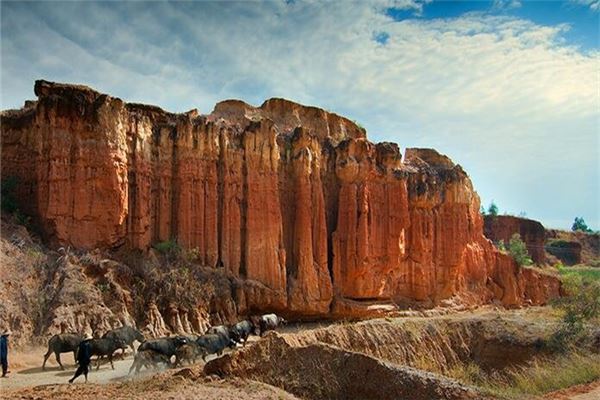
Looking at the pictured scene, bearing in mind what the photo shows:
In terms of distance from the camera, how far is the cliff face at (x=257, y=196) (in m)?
25.5

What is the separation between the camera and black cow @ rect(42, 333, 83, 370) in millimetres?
18250

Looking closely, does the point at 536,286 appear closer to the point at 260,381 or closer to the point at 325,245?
the point at 325,245

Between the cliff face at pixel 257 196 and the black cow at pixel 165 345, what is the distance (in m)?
7.99

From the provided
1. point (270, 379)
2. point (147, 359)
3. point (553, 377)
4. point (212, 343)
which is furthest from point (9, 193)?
point (553, 377)

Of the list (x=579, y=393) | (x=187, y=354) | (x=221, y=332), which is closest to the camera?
(x=579, y=393)

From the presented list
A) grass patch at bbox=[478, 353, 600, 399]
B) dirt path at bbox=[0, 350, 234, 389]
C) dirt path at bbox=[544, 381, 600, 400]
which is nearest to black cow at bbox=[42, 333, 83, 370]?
dirt path at bbox=[0, 350, 234, 389]

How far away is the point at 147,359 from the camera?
725 inches

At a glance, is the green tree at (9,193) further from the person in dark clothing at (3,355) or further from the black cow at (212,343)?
the black cow at (212,343)

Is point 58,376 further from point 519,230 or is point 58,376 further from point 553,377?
point 519,230

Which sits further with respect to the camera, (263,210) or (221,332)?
(263,210)

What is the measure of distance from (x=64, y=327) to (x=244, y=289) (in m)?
10.2

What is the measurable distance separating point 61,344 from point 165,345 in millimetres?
3282

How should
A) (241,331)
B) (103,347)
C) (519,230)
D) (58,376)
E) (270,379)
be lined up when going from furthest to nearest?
(519,230) < (241,331) < (103,347) < (58,376) < (270,379)

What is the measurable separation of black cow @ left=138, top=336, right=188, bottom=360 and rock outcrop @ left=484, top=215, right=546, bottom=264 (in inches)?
2375
